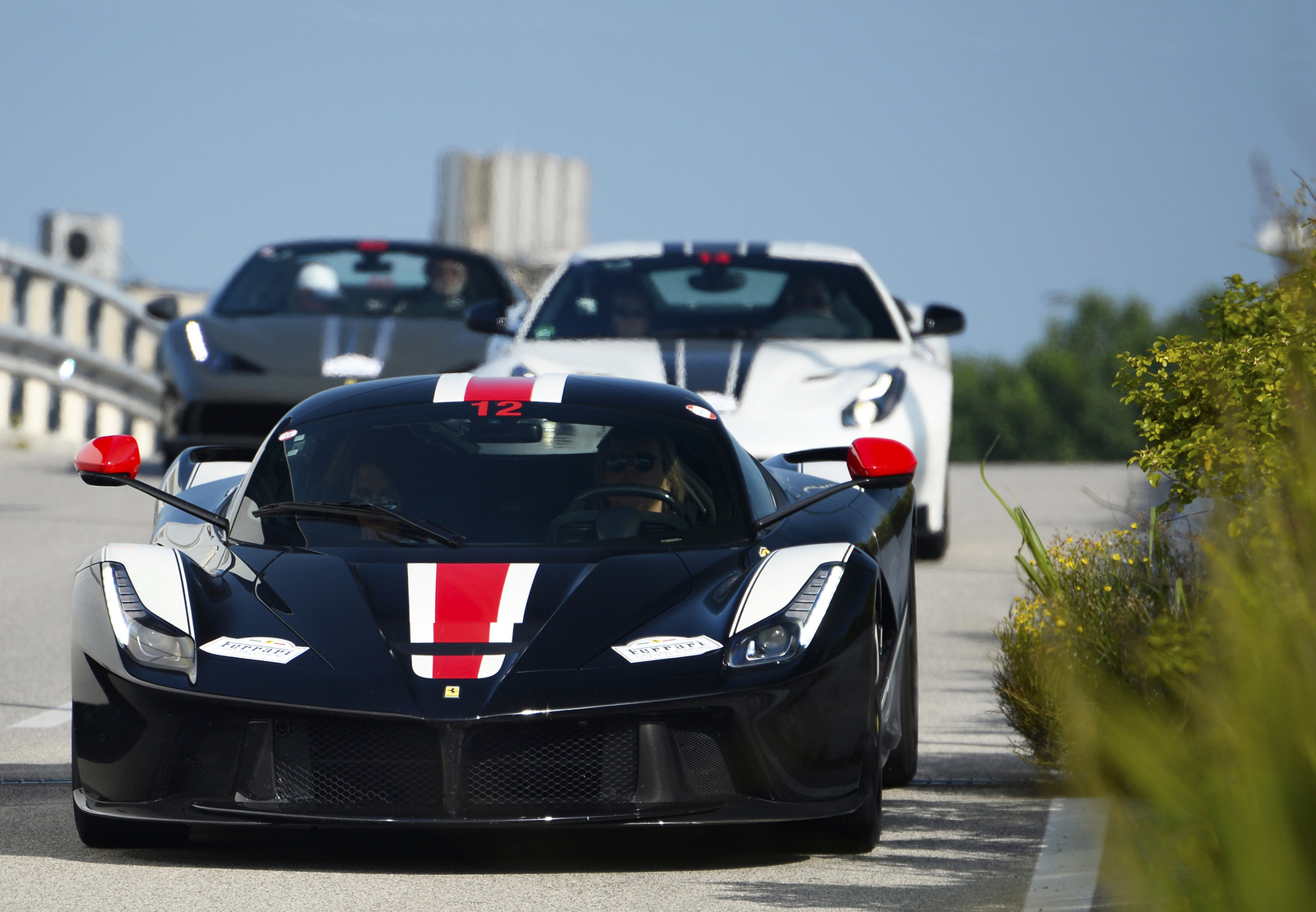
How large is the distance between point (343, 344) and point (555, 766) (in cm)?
826

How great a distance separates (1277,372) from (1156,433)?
417 millimetres

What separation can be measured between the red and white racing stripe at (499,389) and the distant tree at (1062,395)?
385 ft

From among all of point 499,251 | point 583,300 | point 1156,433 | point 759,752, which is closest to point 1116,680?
point 1156,433

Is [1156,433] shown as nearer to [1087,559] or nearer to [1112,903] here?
[1087,559]

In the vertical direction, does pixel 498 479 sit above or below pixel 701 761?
above

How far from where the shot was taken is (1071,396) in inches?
4975

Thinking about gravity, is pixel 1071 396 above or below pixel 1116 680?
below

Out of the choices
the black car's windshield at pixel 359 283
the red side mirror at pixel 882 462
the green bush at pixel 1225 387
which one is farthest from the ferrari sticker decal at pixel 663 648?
the black car's windshield at pixel 359 283

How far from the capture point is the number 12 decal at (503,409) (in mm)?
5410

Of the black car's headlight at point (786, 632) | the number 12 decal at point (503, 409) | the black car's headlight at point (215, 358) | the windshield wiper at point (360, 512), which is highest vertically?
the number 12 decal at point (503, 409)

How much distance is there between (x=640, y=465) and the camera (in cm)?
522

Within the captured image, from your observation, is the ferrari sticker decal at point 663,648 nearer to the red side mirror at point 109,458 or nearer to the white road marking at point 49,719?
the red side mirror at point 109,458

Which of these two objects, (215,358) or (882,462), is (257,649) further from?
(215,358)

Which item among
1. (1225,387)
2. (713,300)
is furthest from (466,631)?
(713,300)
